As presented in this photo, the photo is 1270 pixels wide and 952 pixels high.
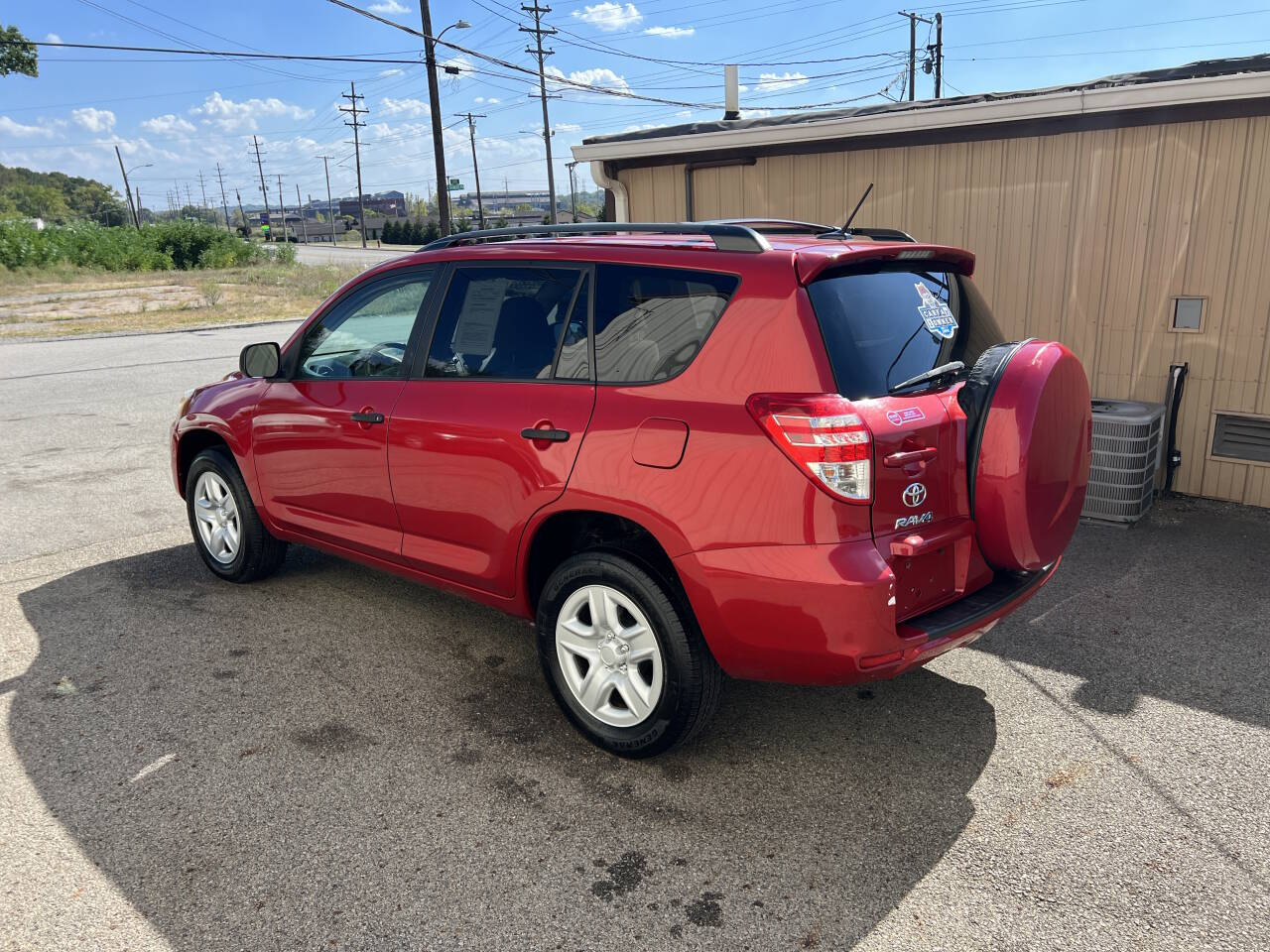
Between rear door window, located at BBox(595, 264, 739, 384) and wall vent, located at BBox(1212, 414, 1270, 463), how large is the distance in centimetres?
466

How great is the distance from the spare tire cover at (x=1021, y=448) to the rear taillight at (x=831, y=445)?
0.53 metres

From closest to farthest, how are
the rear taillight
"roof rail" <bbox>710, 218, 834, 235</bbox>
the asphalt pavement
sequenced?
the rear taillight < "roof rail" <bbox>710, 218, 834, 235</bbox> < the asphalt pavement

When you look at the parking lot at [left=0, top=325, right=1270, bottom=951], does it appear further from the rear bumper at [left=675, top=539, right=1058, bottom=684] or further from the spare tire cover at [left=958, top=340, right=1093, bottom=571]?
the spare tire cover at [left=958, top=340, right=1093, bottom=571]

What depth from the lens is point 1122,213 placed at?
612 centimetres

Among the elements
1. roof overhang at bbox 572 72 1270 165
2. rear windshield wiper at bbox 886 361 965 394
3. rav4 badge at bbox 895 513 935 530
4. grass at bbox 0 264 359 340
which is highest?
roof overhang at bbox 572 72 1270 165

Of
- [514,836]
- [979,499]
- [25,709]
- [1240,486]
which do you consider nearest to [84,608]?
[25,709]

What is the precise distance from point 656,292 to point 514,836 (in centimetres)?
180

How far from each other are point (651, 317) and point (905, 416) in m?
0.90

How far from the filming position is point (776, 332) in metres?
2.79

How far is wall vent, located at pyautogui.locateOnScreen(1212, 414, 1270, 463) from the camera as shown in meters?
5.89

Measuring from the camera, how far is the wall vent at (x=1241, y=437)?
5891 mm

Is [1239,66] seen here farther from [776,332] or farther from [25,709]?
[25,709]

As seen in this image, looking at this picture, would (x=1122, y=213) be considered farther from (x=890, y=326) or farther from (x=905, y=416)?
(x=905, y=416)

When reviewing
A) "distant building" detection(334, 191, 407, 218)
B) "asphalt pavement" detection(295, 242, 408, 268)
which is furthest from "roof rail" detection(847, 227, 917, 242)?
"distant building" detection(334, 191, 407, 218)
